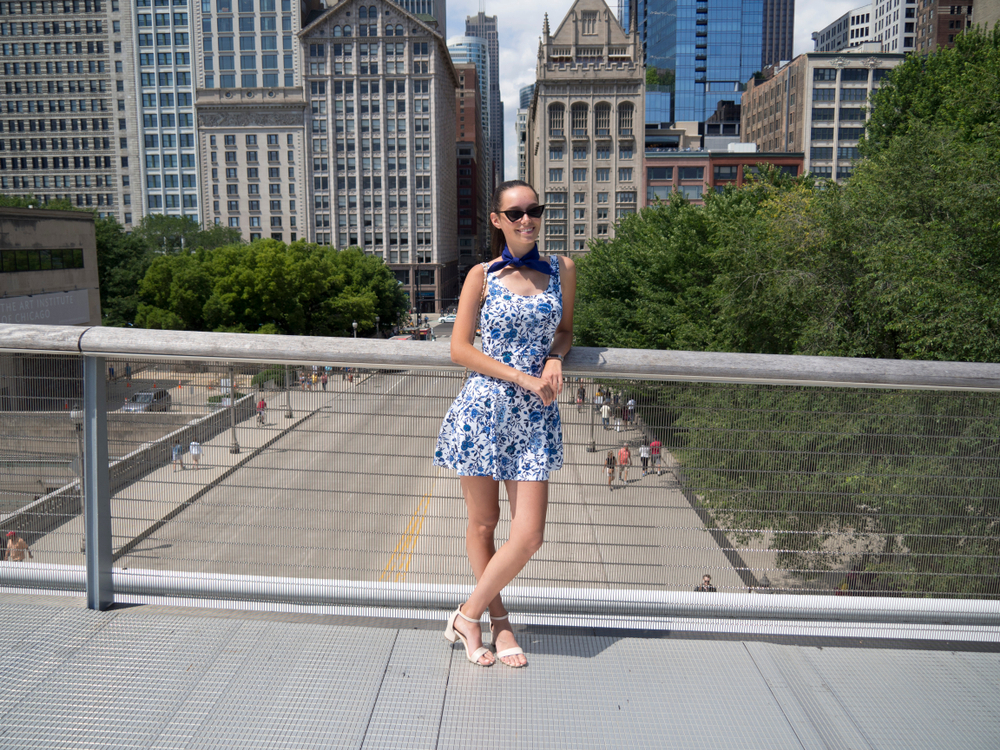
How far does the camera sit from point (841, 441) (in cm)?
334

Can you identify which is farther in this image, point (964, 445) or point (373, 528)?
point (373, 528)

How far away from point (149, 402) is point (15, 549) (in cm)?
102

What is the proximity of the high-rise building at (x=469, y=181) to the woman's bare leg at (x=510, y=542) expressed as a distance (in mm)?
125579

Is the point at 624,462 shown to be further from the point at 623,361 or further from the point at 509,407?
the point at 509,407

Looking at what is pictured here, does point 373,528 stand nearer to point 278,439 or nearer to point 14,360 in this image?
point 278,439

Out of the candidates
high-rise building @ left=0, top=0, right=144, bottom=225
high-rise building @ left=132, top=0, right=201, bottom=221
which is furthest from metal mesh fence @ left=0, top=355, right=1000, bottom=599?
high-rise building @ left=0, top=0, right=144, bottom=225

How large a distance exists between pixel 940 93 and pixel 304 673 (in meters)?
32.4

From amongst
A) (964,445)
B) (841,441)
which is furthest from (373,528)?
(964,445)

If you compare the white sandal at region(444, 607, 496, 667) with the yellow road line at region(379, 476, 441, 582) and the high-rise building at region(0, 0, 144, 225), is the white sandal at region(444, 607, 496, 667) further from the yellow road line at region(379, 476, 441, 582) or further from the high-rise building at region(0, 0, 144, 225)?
the high-rise building at region(0, 0, 144, 225)

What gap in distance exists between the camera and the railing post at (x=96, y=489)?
354 centimetres

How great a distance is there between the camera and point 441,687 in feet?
10.0

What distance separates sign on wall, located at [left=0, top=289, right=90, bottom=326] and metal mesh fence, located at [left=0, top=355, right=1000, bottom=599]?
3447cm

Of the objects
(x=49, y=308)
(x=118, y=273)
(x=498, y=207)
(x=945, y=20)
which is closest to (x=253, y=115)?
(x=118, y=273)

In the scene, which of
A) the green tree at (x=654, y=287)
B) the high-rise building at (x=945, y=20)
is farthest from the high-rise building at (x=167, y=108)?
the high-rise building at (x=945, y=20)
